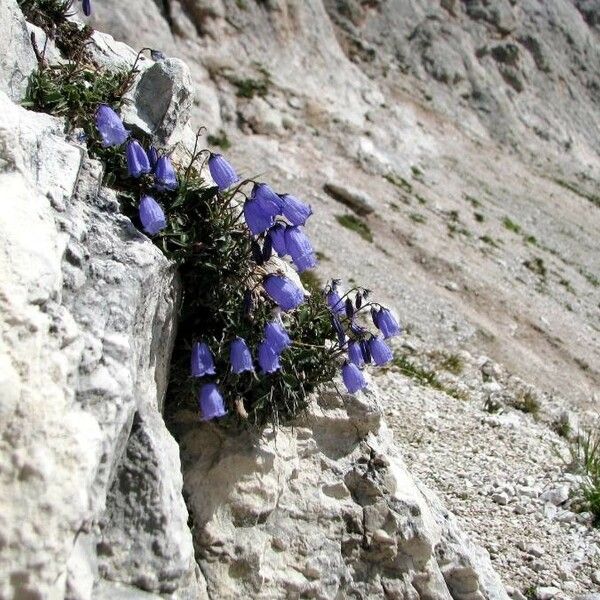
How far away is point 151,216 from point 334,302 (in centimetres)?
145

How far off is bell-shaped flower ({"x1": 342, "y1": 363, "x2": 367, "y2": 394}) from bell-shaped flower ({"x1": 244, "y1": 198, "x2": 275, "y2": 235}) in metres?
1.03

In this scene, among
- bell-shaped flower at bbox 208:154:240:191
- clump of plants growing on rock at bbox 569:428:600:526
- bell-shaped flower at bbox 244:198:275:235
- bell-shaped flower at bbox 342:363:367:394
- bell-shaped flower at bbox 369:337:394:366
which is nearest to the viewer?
bell-shaped flower at bbox 244:198:275:235

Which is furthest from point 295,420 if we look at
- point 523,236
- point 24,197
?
point 523,236

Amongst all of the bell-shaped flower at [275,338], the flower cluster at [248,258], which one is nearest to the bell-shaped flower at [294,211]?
the flower cluster at [248,258]

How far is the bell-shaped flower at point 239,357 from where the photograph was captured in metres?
3.93

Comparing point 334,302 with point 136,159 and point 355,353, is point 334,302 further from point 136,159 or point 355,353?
point 136,159

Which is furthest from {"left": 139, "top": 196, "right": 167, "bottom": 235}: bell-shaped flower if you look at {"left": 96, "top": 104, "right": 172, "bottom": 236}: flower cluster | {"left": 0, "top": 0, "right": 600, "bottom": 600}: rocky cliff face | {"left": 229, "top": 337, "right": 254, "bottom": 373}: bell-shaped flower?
{"left": 229, "top": 337, "right": 254, "bottom": 373}: bell-shaped flower

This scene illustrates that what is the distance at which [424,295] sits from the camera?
46.2 ft

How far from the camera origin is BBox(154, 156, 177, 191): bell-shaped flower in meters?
4.07

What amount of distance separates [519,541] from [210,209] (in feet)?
13.3

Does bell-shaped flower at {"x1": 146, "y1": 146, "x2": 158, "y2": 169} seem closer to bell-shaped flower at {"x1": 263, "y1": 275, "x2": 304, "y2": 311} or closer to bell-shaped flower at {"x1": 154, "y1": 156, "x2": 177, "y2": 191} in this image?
bell-shaped flower at {"x1": 154, "y1": 156, "x2": 177, "y2": 191}

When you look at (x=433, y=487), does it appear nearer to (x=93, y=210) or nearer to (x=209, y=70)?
(x=93, y=210)

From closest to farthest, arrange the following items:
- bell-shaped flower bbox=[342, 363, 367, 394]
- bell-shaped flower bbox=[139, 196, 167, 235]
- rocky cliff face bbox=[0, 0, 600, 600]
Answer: rocky cliff face bbox=[0, 0, 600, 600] → bell-shaped flower bbox=[139, 196, 167, 235] → bell-shaped flower bbox=[342, 363, 367, 394]

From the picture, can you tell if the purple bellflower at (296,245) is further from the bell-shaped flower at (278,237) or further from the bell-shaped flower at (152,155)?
the bell-shaped flower at (152,155)
